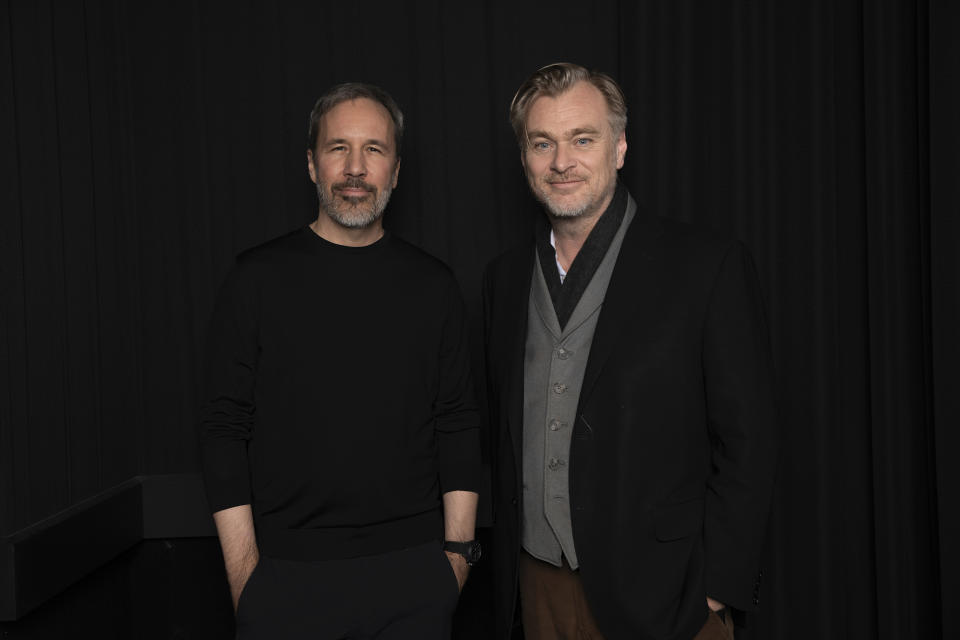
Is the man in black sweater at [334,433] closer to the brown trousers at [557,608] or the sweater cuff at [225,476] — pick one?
the sweater cuff at [225,476]

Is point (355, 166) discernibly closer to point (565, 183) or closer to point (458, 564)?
point (565, 183)

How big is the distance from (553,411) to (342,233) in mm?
688

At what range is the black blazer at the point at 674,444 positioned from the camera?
5.19ft

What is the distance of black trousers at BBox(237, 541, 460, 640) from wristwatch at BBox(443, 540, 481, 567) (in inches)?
2.4

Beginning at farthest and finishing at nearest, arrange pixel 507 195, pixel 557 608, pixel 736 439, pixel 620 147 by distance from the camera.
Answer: pixel 507 195
pixel 620 147
pixel 557 608
pixel 736 439

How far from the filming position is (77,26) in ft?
9.27

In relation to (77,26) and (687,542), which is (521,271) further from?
(77,26)

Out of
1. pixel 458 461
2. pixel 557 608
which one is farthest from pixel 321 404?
pixel 557 608

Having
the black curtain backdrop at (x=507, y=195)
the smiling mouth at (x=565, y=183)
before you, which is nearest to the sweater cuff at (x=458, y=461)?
the smiling mouth at (x=565, y=183)

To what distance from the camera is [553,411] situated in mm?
1682

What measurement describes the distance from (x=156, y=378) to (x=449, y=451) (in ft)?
5.27

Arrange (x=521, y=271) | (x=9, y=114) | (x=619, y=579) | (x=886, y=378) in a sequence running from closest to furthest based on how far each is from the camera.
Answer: (x=619, y=579), (x=521, y=271), (x=886, y=378), (x=9, y=114)

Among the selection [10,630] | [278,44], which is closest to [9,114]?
[278,44]

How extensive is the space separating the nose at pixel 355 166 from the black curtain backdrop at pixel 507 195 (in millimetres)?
1003
